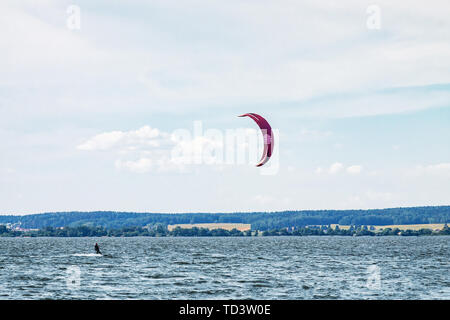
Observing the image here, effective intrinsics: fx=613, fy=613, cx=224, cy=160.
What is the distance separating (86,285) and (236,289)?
13.5 m

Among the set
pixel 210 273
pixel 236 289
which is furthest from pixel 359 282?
pixel 210 273

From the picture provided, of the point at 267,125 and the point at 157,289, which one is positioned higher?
the point at 267,125
